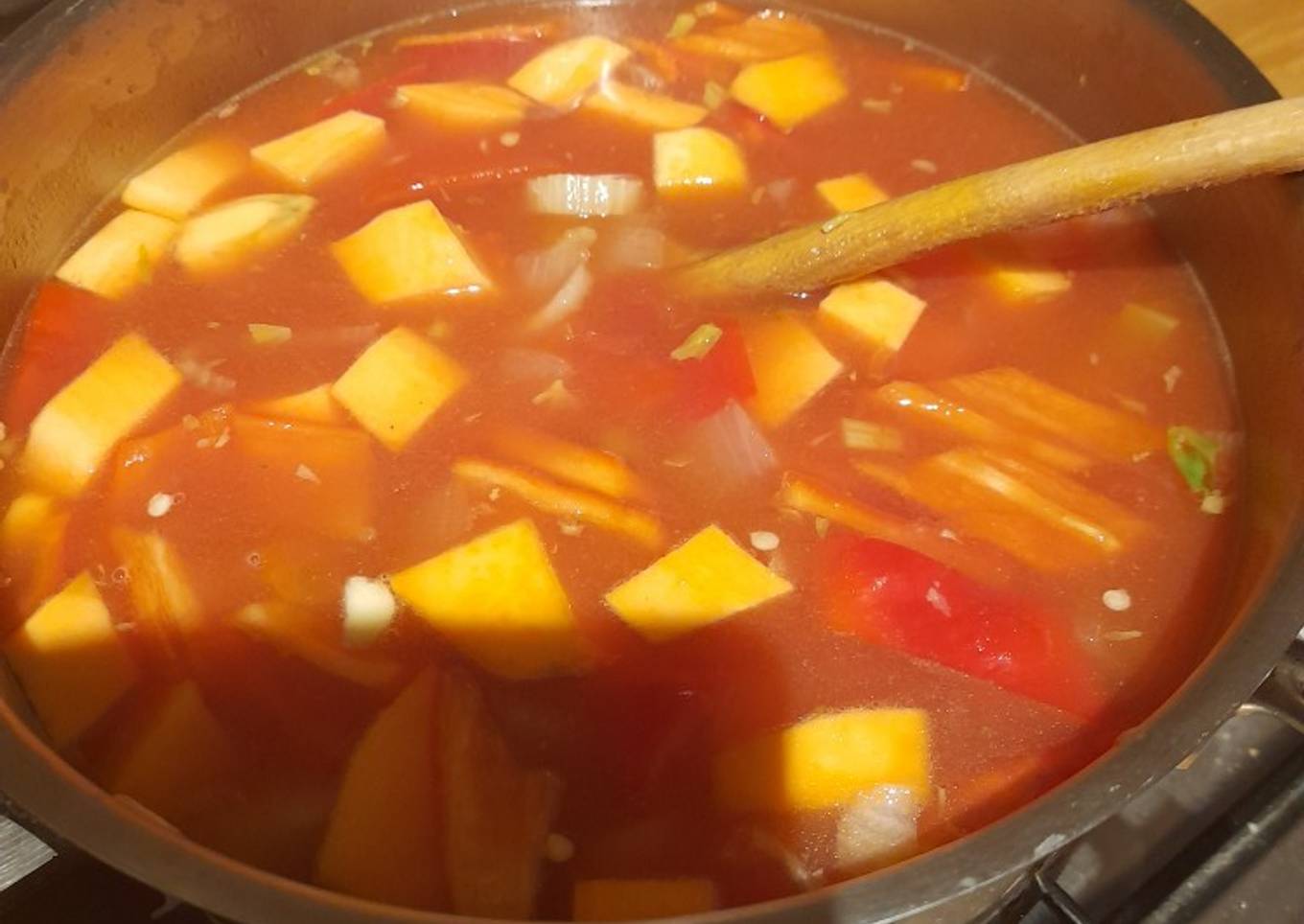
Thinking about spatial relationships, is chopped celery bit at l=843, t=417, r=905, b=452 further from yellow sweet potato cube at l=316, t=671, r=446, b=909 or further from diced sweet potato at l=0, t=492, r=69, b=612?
diced sweet potato at l=0, t=492, r=69, b=612

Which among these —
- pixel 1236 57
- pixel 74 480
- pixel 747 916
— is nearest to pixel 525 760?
pixel 747 916

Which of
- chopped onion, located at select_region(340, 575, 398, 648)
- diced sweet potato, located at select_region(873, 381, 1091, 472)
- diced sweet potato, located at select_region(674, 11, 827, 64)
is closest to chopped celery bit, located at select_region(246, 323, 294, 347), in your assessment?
chopped onion, located at select_region(340, 575, 398, 648)

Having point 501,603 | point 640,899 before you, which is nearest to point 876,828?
point 640,899

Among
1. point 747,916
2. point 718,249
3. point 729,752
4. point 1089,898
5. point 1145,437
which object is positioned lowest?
point 1089,898

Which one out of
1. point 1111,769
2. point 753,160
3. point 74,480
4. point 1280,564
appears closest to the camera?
point 1111,769

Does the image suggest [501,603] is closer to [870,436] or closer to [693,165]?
[870,436]

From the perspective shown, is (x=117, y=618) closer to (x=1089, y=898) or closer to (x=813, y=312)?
(x=813, y=312)

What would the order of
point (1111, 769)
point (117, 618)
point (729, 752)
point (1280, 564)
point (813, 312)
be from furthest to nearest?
point (813, 312)
point (117, 618)
point (729, 752)
point (1280, 564)
point (1111, 769)
